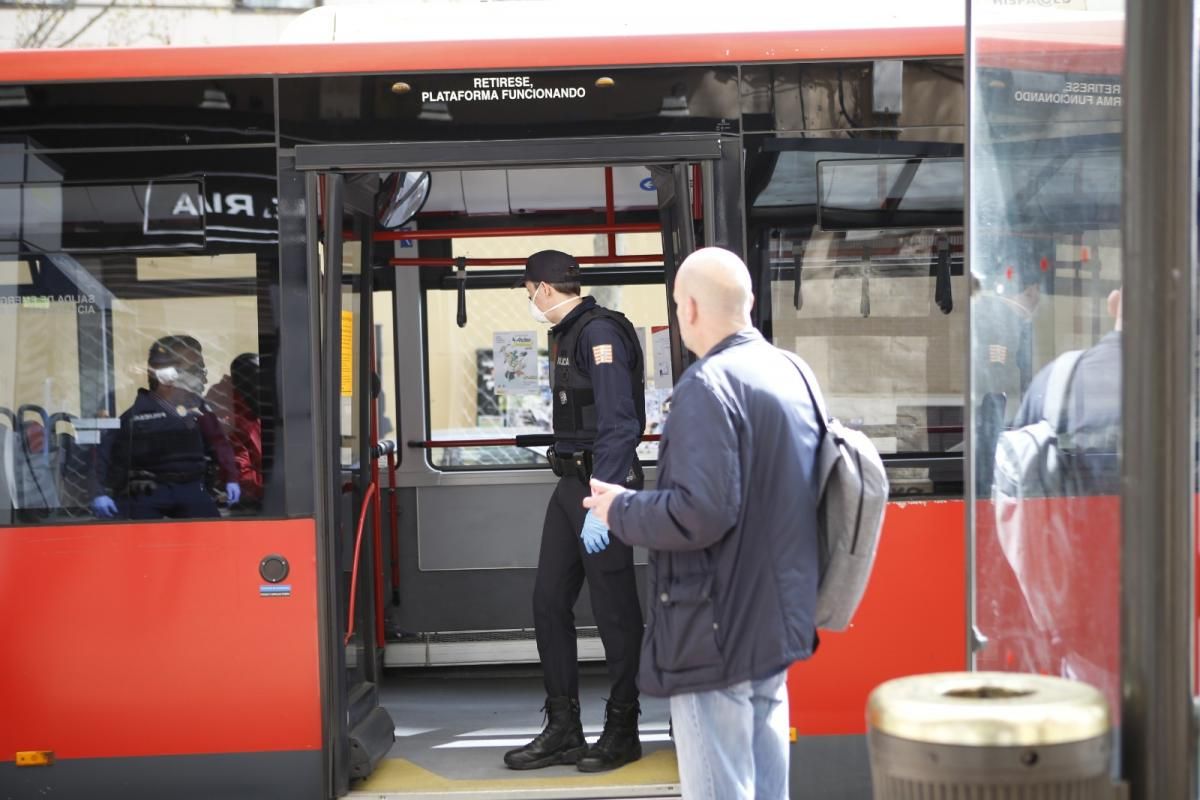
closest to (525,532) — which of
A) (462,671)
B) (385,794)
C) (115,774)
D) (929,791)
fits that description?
(462,671)

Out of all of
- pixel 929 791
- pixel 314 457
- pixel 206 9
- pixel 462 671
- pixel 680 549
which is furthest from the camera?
pixel 206 9

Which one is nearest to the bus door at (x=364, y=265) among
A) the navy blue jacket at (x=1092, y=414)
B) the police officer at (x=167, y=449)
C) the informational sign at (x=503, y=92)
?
the informational sign at (x=503, y=92)

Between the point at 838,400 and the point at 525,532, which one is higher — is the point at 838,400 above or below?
above

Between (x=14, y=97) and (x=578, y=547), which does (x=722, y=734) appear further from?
(x=14, y=97)

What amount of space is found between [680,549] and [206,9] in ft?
62.5

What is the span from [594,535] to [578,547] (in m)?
0.45

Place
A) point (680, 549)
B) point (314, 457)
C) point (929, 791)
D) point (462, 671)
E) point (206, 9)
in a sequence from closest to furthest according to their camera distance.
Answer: point (929, 791) < point (680, 549) < point (314, 457) < point (462, 671) < point (206, 9)

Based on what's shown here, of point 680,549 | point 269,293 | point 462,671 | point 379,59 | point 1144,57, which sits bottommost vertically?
point 462,671

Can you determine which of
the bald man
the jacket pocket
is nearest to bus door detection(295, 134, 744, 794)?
the bald man

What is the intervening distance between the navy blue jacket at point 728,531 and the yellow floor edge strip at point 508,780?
1774mm

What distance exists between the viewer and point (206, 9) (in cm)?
2000

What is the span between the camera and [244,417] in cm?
439

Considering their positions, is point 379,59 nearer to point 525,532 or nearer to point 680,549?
point 680,549

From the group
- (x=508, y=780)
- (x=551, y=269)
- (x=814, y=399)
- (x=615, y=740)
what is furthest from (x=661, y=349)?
(x=814, y=399)
